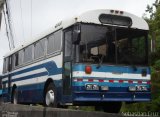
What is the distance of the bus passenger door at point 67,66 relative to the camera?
1409 centimetres

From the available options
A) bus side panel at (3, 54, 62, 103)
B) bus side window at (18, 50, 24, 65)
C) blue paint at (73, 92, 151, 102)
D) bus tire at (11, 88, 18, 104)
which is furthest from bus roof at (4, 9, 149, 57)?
bus tire at (11, 88, 18, 104)

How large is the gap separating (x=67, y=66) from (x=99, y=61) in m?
1.07

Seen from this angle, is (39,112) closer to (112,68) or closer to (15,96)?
(112,68)

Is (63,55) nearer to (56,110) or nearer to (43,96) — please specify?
(43,96)

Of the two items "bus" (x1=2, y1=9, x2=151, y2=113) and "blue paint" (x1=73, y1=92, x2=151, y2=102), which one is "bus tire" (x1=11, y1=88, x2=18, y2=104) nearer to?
"bus" (x1=2, y1=9, x2=151, y2=113)

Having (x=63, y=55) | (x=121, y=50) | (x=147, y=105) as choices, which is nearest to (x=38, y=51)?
(x=63, y=55)

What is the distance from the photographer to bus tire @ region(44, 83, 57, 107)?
50.3 feet

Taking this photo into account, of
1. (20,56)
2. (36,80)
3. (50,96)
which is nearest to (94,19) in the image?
(50,96)

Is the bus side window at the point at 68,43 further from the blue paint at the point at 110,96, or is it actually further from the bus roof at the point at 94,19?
the blue paint at the point at 110,96

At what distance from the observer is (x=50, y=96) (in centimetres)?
1591

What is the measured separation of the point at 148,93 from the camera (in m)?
14.8

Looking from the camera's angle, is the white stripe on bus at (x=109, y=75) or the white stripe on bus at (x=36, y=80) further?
the white stripe on bus at (x=36, y=80)

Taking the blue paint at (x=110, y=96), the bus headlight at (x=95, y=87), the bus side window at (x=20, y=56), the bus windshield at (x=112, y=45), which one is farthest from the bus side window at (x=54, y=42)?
the bus side window at (x=20, y=56)

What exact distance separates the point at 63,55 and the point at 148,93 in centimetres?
300
